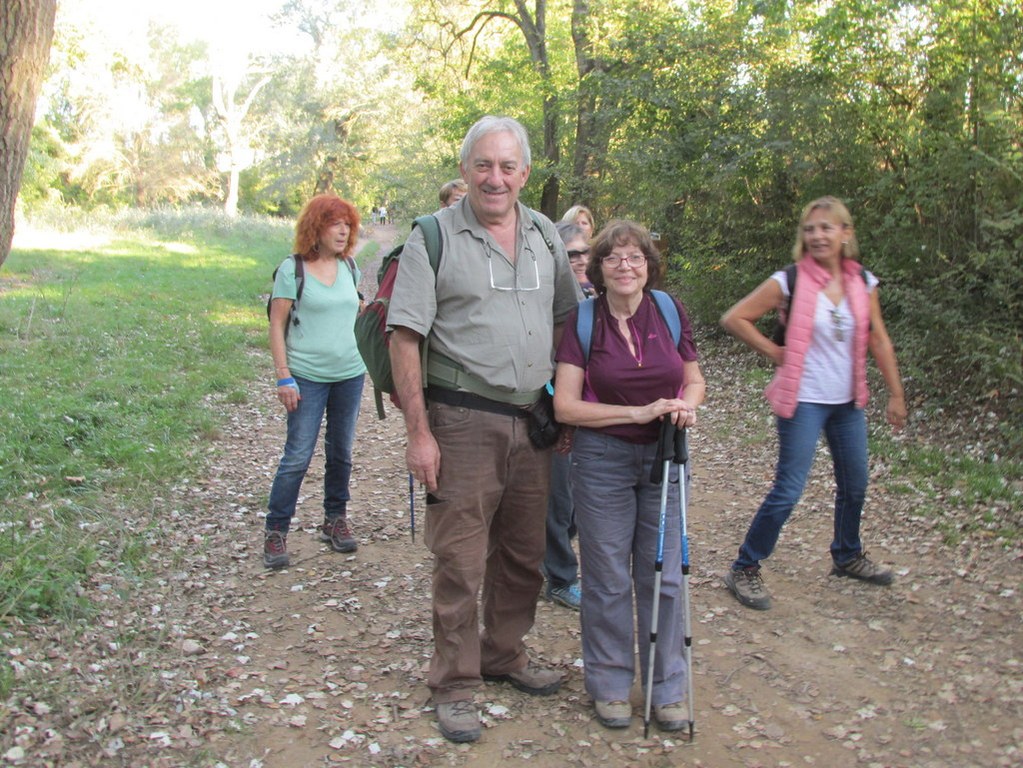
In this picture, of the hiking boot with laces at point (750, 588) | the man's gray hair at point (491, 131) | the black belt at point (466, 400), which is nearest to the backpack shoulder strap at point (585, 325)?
the black belt at point (466, 400)

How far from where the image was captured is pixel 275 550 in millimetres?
5645

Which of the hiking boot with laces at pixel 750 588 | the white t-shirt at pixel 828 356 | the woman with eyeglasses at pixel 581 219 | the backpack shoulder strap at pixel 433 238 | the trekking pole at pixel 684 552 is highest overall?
the woman with eyeglasses at pixel 581 219

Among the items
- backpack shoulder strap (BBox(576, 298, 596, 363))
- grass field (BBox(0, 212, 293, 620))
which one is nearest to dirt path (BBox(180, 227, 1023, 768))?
grass field (BBox(0, 212, 293, 620))

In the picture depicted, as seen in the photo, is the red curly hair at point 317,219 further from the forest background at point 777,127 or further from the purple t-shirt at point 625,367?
the forest background at point 777,127

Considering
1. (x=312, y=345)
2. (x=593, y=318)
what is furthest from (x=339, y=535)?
(x=593, y=318)

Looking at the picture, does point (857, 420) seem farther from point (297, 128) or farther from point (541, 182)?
point (297, 128)

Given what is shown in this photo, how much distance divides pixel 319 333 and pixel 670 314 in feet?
8.03

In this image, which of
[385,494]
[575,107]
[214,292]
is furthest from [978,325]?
[214,292]

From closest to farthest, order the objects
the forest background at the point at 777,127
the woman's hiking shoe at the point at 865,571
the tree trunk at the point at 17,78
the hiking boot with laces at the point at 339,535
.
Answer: the tree trunk at the point at 17,78, the woman's hiking shoe at the point at 865,571, the hiking boot with laces at the point at 339,535, the forest background at the point at 777,127

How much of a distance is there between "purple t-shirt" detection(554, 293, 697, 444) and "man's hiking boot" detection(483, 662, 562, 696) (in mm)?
1213

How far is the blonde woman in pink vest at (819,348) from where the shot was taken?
4.80 metres

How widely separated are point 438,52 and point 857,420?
23.5 meters

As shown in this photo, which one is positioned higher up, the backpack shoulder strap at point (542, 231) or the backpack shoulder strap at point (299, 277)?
the backpack shoulder strap at point (542, 231)

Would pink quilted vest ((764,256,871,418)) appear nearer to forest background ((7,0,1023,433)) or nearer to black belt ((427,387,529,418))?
black belt ((427,387,529,418))
